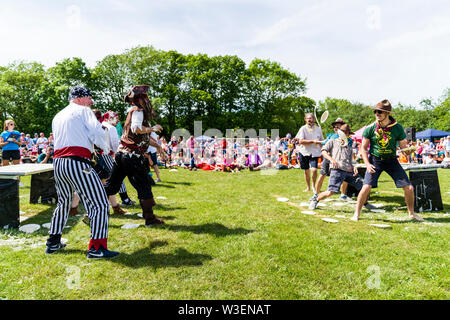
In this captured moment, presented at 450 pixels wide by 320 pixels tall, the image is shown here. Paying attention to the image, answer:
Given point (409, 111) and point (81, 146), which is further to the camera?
point (409, 111)

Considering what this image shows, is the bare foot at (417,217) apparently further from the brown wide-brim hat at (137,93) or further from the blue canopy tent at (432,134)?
the blue canopy tent at (432,134)

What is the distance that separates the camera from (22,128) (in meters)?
38.4

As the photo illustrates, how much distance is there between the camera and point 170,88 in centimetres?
3809

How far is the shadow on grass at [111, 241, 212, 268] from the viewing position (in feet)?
10.5

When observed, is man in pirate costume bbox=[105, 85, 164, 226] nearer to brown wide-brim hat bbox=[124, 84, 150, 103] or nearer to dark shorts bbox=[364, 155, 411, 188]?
brown wide-brim hat bbox=[124, 84, 150, 103]

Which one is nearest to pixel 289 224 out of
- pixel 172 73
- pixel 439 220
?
pixel 439 220

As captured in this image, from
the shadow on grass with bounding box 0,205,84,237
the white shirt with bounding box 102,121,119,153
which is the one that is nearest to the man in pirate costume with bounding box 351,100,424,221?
the white shirt with bounding box 102,121,119,153

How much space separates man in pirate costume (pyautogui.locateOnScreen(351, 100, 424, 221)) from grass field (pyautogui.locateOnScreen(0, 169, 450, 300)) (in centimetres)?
63

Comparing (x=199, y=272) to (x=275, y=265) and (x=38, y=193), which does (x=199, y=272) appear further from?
(x=38, y=193)

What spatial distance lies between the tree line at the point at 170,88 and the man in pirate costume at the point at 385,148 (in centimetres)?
3247

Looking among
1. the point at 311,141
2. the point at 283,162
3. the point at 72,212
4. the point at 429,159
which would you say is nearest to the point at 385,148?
the point at 311,141

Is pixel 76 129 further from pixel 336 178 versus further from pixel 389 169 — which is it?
pixel 389 169

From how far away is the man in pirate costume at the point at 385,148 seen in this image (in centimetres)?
492

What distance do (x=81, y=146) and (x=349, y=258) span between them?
348 cm
